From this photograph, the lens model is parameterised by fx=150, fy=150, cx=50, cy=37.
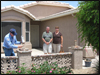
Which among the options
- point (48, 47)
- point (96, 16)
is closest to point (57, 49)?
point (48, 47)

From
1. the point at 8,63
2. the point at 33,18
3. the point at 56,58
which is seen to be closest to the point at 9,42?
the point at 8,63

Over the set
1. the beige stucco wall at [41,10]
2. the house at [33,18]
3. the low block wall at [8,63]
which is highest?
the beige stucco wall at [41,10]

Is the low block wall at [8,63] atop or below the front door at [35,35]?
below

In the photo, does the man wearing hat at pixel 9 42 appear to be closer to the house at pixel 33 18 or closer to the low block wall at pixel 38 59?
the low block wall at pixel 38 59

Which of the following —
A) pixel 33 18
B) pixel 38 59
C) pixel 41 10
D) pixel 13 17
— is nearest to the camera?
pixel 38 59

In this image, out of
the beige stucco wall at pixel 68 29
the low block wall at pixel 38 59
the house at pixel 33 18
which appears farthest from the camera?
the house at pixel 33 18

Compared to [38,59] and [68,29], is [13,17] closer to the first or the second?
[68,29]

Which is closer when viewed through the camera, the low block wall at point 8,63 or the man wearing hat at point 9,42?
the low block wall at point 8,63

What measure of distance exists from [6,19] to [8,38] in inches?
263

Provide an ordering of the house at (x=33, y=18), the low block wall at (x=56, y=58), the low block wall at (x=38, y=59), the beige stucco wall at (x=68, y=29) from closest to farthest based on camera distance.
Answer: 1. the low block wall at (x=38, y=59)
2. the low block wall at (x=56, y=58)
3. the beige stucco wall at (x=68, y=29)
4. the house at (x=33, y=18)

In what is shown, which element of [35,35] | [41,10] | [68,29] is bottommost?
[35,35]

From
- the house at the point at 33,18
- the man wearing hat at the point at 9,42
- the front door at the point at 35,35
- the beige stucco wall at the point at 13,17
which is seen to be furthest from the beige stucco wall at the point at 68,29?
the man wearing hat at the point at 9,42

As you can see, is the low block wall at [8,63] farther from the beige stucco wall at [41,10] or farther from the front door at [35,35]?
the beige stucco wall at [41,10]

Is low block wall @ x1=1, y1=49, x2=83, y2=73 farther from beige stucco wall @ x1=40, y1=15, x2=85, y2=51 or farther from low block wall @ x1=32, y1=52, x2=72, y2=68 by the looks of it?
beige stucco wall @ x1=40, y1=15, x2=85, y2=51
